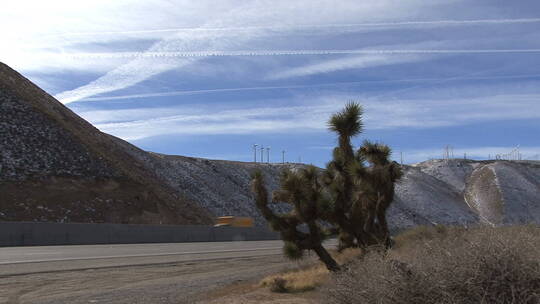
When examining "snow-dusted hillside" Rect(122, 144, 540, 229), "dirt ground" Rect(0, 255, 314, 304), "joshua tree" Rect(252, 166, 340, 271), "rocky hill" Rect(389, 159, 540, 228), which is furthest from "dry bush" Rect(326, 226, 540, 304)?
"rocky hill" Rect(389, 159, 540, 228)

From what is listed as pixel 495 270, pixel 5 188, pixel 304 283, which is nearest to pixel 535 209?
pixel 5 188

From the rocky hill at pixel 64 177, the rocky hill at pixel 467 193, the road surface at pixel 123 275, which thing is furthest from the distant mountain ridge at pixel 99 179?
the road surface at pixel 123 275

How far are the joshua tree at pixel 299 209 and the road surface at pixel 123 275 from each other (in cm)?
212

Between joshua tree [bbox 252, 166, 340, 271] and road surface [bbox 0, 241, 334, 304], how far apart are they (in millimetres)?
2117

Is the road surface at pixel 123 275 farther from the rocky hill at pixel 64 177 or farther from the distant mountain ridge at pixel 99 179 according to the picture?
the rocky hill at pixel 64 177

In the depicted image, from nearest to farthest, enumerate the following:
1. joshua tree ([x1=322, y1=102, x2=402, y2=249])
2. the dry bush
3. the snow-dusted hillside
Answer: the dry bush → joshua tree ([x1=322, y1=102, x2=402, y2=249]) → the snow-dusted hillside

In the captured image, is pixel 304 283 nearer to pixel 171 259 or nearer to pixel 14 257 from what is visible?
pixel 171 259

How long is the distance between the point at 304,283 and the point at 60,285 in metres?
5.39

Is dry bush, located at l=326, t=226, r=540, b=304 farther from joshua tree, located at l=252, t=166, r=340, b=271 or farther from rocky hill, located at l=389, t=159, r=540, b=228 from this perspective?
rocky hill, located at l=389, t=159, r=540, b=228

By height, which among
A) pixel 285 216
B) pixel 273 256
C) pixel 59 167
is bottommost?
pixel 273 256

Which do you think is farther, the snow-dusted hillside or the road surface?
the snow-dusted hillside

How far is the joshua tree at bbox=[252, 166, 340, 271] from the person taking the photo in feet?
40.5

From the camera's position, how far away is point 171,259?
71.1ft

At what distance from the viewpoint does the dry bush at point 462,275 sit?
6.06m
